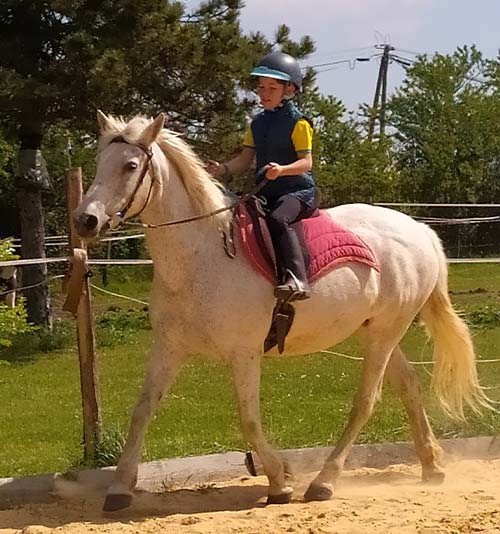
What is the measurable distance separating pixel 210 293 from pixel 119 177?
744 mm

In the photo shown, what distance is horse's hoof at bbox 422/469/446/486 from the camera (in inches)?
225

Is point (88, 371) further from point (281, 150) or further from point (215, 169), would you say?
point (281, 150)

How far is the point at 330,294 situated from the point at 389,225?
85 centimetres

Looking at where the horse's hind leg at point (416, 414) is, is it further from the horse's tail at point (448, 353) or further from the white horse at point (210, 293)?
the horse's tail at point (448, 353)

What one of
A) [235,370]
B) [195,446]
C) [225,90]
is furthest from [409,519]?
[225,90]

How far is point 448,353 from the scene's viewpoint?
6277 mm

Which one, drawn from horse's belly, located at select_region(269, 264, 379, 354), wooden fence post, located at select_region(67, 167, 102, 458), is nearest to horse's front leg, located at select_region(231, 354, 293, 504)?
horse's belly, located at select_region(269, 264, 379, 354)

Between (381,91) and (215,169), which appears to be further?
(381,91)

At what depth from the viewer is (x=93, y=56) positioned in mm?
12367

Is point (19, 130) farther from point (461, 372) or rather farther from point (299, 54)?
point (461, 372)

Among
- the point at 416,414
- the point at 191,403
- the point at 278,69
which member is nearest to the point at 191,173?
the point at 278,69

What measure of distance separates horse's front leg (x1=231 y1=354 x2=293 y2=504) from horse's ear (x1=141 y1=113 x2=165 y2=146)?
1152 millimetres

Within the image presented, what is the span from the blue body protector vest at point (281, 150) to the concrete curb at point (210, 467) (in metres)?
1.66

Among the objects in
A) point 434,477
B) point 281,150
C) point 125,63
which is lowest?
point 434,477
